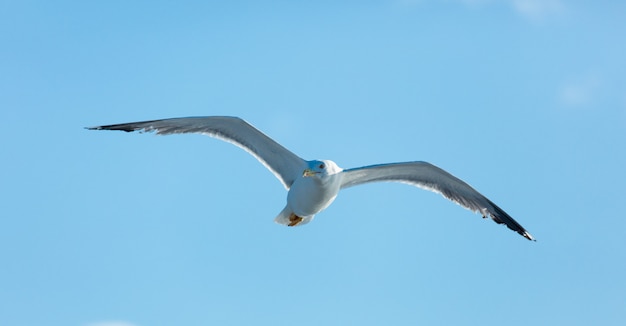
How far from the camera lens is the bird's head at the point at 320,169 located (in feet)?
38.9

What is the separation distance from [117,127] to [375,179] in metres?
3.67

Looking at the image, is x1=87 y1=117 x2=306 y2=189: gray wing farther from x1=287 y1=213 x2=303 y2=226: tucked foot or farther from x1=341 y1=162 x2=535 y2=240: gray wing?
x1=341 y1=162 x2=535 y2=240: gray wing

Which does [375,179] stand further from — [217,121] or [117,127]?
[117,127]

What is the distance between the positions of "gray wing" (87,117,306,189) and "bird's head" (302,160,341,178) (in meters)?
0.57

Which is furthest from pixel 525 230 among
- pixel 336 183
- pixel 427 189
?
pixel 336 183

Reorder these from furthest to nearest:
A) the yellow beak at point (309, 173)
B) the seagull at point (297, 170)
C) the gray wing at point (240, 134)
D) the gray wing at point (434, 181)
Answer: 1. the gray wing at point (434, 181)
2. the gray wing at point (240, 134)
3. the seagull at point (297, 170)
4. the yellow beak at point (309, 173)

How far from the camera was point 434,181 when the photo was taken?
13.3m

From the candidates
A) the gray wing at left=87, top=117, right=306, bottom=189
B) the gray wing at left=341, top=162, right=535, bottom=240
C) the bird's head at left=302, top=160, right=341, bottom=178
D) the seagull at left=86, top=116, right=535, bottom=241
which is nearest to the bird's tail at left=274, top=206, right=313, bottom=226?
the seagull at left=86, top=116, right=535, bottom=241

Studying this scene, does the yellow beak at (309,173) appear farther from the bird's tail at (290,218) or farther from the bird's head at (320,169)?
the bird's tail at (290,218)

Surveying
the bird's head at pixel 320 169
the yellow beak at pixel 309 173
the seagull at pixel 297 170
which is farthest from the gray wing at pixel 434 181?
the yellow beak at pixel 309 173

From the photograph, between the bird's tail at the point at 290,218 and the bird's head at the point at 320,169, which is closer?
the bird's head at the point at 320,169

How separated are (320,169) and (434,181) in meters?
2.20

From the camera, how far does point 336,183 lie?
1218 cm

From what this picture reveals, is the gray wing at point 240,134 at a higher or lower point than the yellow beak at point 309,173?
higher
